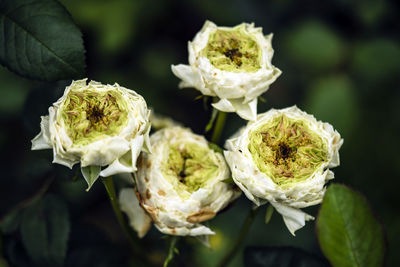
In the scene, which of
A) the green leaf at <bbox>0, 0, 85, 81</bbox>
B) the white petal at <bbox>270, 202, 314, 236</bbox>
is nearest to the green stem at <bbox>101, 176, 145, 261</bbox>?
the green leaf at <bbox>0, 0, 85, 81</bbox>

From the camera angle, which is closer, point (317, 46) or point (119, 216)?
point (119, 216)

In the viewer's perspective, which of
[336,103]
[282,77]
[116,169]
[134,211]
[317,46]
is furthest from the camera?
[282,77]

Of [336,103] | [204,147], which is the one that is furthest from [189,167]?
[336,103]

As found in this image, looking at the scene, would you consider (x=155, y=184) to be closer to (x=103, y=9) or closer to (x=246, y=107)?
(x=246, y=107)

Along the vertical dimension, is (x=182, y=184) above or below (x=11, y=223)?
above

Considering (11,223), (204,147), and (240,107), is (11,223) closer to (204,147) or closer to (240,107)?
(204,147)

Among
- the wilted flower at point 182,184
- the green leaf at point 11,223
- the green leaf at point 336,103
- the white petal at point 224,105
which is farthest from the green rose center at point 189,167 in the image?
the green leaf at point 336,103
